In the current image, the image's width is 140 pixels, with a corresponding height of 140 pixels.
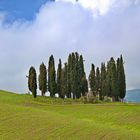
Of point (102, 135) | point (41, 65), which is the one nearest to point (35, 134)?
point (102, 135)

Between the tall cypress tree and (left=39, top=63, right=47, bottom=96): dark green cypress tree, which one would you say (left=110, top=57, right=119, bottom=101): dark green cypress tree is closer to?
the tall cypress tree

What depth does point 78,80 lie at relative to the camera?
108 m

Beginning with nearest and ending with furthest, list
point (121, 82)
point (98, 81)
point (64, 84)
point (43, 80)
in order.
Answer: point (43, 80) < point (121, 82) < point (64, 84) < point (98, 81)

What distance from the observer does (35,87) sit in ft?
328

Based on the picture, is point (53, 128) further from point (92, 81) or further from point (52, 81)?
point (92, 81)

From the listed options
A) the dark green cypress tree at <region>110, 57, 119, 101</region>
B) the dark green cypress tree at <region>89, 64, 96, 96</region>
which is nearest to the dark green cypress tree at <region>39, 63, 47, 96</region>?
the dark green cypress tree at <region>89, 64, 96, 96</region>

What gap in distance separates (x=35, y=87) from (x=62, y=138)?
67015 mm

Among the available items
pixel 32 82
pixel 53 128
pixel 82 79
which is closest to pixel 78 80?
pixel 82 79

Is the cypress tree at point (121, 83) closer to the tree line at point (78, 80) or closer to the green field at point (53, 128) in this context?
the tree line at point (78, 80)

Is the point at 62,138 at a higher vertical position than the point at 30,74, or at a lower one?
lower

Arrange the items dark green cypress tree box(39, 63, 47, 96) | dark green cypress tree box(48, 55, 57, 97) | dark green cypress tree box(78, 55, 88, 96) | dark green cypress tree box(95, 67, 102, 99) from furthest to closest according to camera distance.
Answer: dark green cypress tree box(95, 67, 102, 99), dark green cypress tree box(78, 55, 88, 96), dark green cypress tree box(48, 55, 57, 97), dark green cypress tree box(39, 63, 47, 96)

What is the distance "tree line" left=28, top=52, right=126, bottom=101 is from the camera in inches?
4166

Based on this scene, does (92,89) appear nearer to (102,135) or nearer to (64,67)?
(64,67)

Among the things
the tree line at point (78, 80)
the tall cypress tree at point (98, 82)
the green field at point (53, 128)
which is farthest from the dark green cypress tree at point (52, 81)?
the green field at point (53, 128)
